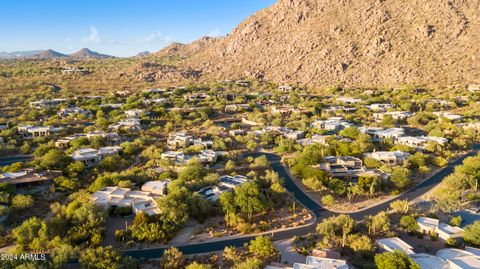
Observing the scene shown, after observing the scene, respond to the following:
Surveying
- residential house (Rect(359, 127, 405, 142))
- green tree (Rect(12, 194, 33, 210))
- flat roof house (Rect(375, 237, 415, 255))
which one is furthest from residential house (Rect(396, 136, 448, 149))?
green tree (Rect(12, 194, 33, 210))

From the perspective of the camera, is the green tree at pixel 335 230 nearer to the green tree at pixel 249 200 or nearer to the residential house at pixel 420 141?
the green tree at pixel 249 200

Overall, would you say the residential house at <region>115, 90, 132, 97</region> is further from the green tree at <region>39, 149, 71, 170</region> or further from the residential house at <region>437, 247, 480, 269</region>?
the residential house at <region>437, 247, 480, 269</region>

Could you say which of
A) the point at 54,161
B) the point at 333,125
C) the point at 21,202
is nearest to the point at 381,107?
the point at 333,125

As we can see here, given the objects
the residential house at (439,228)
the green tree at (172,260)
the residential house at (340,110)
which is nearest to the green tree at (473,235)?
the residential house at (439,228)

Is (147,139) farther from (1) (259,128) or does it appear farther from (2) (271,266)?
(2) (271,266)

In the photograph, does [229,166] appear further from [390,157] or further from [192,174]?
[390,157]

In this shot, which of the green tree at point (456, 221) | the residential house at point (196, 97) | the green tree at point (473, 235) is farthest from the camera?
the residential house at point (196, 97)
